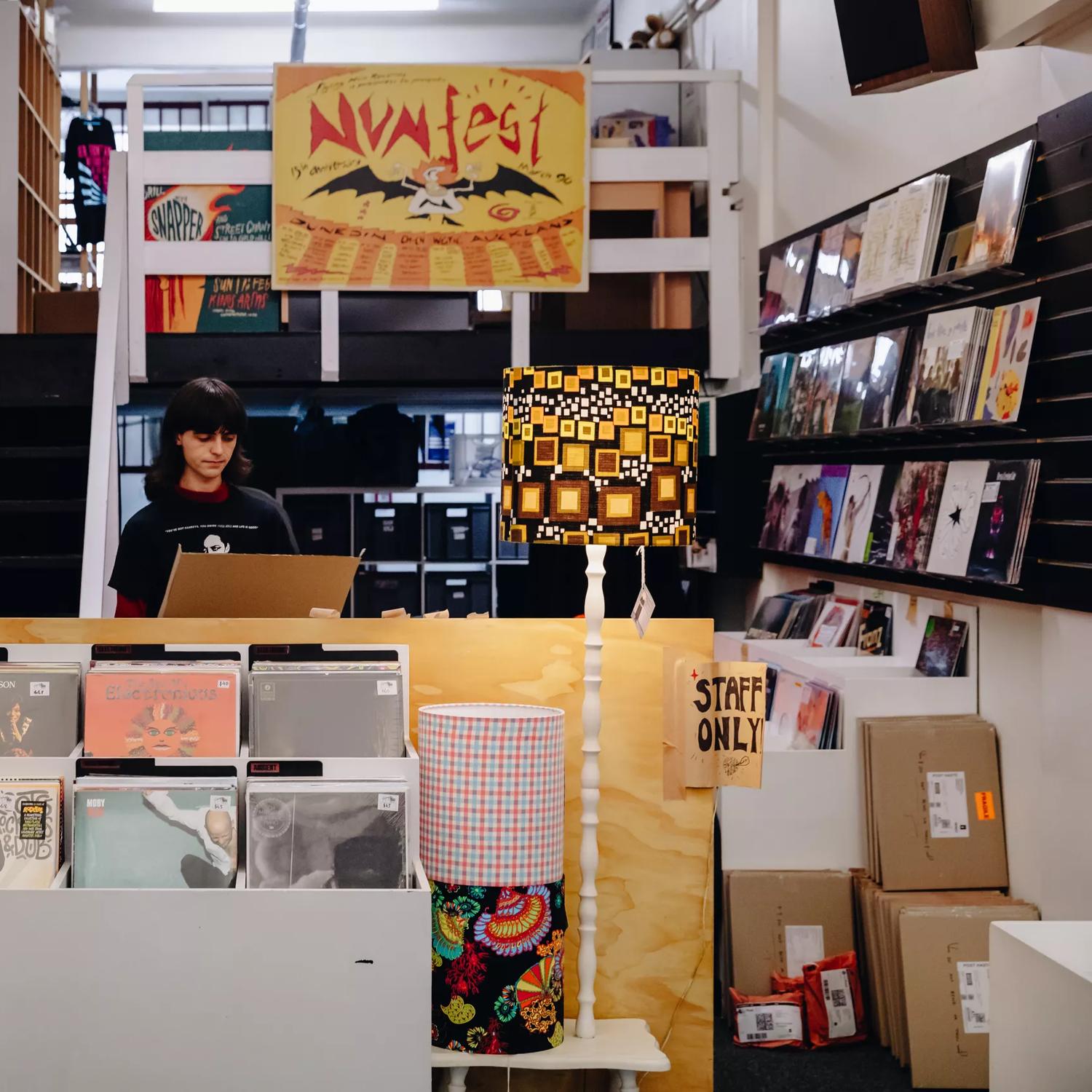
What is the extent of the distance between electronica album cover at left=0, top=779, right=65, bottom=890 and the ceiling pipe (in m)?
7.55

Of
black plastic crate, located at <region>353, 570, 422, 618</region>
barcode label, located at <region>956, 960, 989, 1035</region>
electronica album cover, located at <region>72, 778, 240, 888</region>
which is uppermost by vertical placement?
black plastic crate, located at <region>353, 570, 422, 618</region>

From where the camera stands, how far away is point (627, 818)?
2.35m

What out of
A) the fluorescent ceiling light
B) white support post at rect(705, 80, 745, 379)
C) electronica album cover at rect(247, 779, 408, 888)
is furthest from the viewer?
the fluorescent ceiling light

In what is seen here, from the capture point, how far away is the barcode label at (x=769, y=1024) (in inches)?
128

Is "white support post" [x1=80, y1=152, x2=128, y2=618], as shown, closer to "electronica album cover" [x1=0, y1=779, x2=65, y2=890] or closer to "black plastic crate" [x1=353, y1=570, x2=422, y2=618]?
"electronica album cover" [x1=0, y1=779, x2=65, y2=890]

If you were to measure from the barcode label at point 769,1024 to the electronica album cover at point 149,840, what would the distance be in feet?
5.99

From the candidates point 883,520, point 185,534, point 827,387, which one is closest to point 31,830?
point 185,534

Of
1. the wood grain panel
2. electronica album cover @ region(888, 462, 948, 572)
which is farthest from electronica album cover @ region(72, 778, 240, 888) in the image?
electronica album cover @ region(888, 462, 948, 572)

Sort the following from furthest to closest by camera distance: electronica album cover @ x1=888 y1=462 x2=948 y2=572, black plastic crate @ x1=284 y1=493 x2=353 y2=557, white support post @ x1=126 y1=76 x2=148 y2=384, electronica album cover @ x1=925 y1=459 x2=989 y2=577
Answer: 1. black plastic crate @ x1=284 y1=493 x2=353 y2=557
2. white support post @ x1=126 y1=76 x2=148 y2=384
3. electronica album cover @ x1=888 y1=462 x2=948 y2=572
4. electronica album cover @ x1=925 y1=459 x2=989 y2=577

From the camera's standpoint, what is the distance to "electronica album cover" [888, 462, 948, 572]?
11.1 feet

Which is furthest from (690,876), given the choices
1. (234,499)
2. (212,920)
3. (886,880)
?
(234,499)

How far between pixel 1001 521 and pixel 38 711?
85.0 inches

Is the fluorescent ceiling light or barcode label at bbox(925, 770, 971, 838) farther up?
the fluorescent ceiling light

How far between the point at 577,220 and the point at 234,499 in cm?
219
